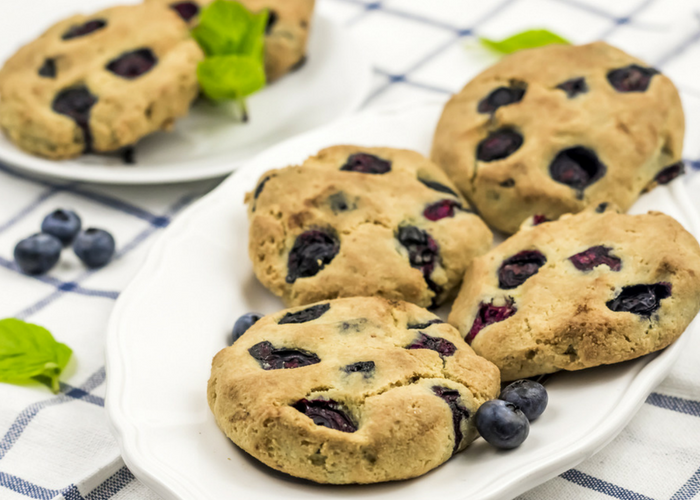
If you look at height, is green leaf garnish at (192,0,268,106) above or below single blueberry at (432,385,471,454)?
above

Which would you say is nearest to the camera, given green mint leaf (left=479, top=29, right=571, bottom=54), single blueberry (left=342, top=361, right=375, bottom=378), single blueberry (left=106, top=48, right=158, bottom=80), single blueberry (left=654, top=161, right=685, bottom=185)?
single blueberry (left=342, top=361, right=375, bottom=378)

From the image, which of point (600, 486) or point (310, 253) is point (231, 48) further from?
point (600, 486)

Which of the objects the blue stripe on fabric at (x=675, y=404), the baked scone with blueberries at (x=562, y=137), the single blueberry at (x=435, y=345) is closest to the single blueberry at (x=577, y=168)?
the baked scone with blueberries at (x=562, y=137)

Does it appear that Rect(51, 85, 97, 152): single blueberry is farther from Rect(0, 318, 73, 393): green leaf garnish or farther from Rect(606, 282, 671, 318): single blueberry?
Rect(606, 282, 671, 318): single blueberry

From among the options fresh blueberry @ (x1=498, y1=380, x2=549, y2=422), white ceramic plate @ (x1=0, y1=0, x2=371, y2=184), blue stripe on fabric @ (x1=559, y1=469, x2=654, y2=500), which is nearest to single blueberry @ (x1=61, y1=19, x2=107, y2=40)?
white ceramic plate @ (x1=0, y1=0, x2=371, y2=184)

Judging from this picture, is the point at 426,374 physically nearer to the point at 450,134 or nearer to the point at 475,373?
the point at 475,373

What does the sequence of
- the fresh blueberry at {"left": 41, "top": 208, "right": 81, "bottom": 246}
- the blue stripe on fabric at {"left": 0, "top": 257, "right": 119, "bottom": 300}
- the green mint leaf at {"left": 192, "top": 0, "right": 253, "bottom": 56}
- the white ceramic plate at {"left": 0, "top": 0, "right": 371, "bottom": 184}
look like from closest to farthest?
the blue stripe on fabric at {"left": 0, "top": 257, "right": 119, "bottom": 300}
the fresh blueberry at {"left": 41, "top": 208, "right": 81, "bottom": 246}
the white ceramic plate at {"left": 0, "top": 0, "right": 371, "bottom": 184}
the green mint leaf at {"left": 192, "top": 0, "right": 253, "bottom": 56}
